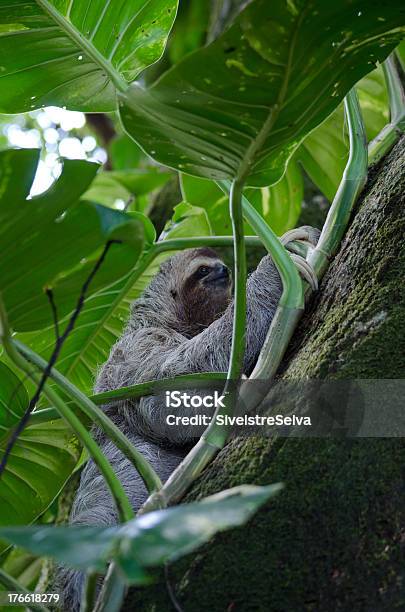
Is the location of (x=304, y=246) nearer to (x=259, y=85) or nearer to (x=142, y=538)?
(x=259, y=85)

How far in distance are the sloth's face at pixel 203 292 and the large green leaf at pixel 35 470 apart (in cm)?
166

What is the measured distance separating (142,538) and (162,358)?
2.76 meters

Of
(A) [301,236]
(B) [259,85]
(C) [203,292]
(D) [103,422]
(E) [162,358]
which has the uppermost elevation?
(B) [259,85]

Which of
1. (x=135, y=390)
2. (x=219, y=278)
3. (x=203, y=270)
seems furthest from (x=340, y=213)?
(x=203, y=270)

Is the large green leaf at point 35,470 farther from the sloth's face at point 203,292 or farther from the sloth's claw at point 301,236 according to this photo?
the sloth's face at point 203,292

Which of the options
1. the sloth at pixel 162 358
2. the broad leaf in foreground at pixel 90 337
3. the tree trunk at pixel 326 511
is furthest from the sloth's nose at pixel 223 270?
the tree trunk at pixel 326 511

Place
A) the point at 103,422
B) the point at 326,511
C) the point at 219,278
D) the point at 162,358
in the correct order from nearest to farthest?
the point at 326,511 → the point at 103,422 → the point at 162,358 → the point at 219,278

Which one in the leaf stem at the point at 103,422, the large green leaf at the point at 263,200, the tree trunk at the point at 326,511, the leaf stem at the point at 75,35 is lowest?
the large green leaf at the point at 263,200

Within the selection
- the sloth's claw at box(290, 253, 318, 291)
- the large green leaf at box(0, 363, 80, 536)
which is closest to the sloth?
the large green leaf at box(0, 363, 80, 536)

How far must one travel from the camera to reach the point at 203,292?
4867 millimetres

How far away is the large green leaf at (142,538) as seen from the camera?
4.54ft

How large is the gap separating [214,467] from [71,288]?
733mm

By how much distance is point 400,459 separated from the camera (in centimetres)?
208

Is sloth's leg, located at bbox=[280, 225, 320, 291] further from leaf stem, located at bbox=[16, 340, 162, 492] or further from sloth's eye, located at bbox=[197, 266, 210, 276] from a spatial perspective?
sloth's eye, located at bbox=[197, 266, 210, 276]
